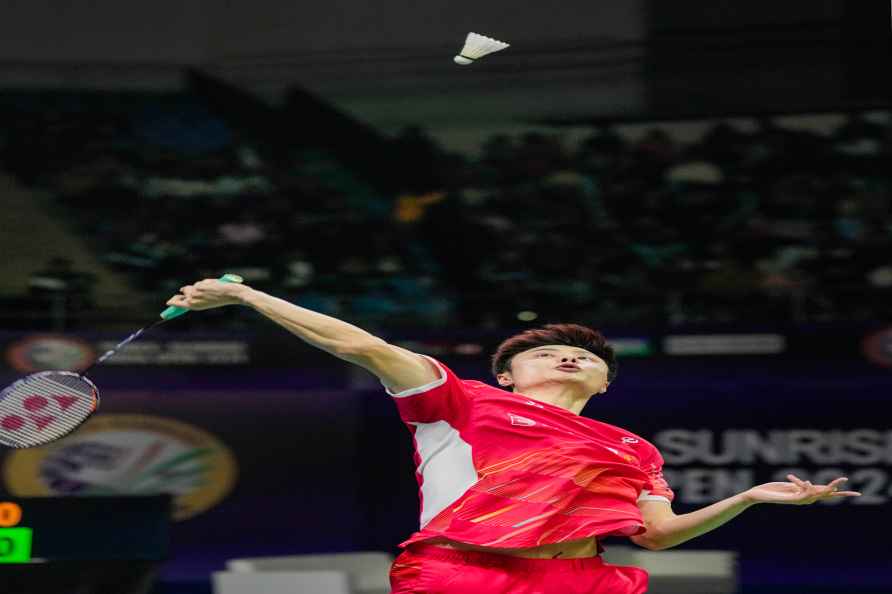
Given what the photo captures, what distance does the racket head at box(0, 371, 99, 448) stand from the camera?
4.21m

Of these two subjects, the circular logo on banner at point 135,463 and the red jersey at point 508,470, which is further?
the circular logo on banner at point 135,463

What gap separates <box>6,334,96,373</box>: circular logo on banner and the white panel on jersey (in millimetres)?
5171

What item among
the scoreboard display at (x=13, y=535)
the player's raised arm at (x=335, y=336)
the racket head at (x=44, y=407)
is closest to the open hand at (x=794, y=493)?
the player's raised arm at (x=335, y=336)

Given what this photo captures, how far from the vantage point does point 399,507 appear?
8.33 m

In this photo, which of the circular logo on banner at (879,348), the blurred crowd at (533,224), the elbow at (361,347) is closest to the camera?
the elbow at (361,347)

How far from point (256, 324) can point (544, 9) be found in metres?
4.71

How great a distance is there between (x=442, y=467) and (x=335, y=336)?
0.44 meters

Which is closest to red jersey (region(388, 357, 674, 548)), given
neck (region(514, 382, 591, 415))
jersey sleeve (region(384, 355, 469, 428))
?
jersey sleeve (region(384, 355, 469, 428))

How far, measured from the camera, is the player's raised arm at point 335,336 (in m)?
3.18

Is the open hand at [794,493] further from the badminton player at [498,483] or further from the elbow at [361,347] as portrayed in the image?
the elbow at [361,347]

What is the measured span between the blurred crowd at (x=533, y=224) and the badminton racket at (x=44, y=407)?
4.35m

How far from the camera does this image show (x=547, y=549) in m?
3.35

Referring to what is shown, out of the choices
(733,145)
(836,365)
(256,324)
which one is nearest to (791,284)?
(836,365)

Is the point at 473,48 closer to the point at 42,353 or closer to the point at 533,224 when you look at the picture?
the point at 533,224
